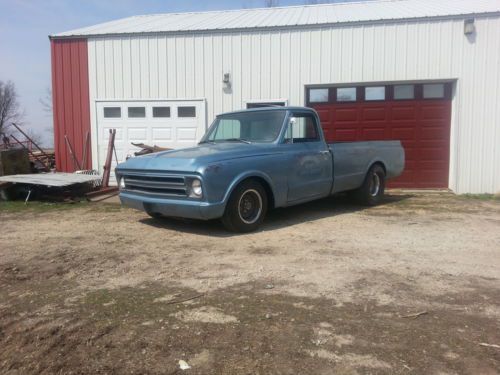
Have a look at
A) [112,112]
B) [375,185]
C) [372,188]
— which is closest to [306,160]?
[372,188]

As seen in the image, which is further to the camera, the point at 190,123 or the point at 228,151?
the point at 190,123

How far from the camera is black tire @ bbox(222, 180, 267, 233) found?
614 centimetres

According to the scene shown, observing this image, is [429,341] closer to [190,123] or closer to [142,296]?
[142,296]

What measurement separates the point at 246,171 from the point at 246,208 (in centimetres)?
56

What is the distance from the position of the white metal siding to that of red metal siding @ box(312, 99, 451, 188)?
28 centimetres

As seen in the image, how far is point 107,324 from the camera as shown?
3.42 m

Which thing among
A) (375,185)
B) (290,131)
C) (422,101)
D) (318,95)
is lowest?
(375,185)

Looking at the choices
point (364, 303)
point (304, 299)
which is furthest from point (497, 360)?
point (304, 299)

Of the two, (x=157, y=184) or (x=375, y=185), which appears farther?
(x=375, y=185)

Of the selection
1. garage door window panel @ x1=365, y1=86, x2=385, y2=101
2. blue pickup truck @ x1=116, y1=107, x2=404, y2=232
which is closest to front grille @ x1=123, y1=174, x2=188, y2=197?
blue pickup truck @ x1=116, y1=107, x2=404, y2=232

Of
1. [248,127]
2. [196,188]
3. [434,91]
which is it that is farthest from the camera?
[434,91]

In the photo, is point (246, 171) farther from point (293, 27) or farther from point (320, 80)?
point (293, 27)

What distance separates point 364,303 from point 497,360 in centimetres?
111

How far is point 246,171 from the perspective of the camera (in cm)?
616
